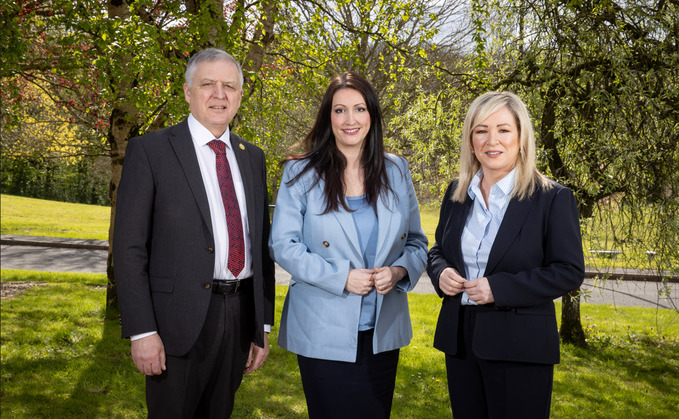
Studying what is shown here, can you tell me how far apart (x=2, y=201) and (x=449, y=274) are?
3469 cm

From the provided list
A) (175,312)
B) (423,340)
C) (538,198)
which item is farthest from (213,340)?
(423,340)

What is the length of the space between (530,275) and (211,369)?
68.0 inches

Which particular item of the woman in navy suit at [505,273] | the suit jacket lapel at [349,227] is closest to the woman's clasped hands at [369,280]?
the suit jacket lapel at [349,227]

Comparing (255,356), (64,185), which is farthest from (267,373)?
(64,185)

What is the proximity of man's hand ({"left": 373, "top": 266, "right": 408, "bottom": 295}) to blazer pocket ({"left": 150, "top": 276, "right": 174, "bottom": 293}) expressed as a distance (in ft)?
3.45

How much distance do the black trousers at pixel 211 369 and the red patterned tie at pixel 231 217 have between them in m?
0.19

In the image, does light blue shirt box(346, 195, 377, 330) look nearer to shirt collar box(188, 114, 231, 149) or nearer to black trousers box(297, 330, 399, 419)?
black trousers box(297, 330, 399, 419)

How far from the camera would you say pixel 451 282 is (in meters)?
2.67

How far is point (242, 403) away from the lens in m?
5.71

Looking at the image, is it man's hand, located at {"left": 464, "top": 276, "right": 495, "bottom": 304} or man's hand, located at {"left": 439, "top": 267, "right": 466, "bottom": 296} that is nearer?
man's hand, located at {"left": 464, "top": 276, "right": 495, "bottom": 304}

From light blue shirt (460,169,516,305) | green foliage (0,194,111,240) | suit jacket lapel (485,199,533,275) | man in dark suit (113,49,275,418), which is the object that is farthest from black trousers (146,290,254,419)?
green foliage (0,194,111,240)

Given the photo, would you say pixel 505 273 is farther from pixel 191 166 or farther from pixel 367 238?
pixel 191 166

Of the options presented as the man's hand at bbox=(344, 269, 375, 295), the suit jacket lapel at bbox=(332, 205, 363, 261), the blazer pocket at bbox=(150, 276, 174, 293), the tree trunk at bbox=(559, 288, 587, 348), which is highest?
the suit jacket lapel at bbox=(332, 205, 363, 261)

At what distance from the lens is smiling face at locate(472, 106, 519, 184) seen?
105 inches
